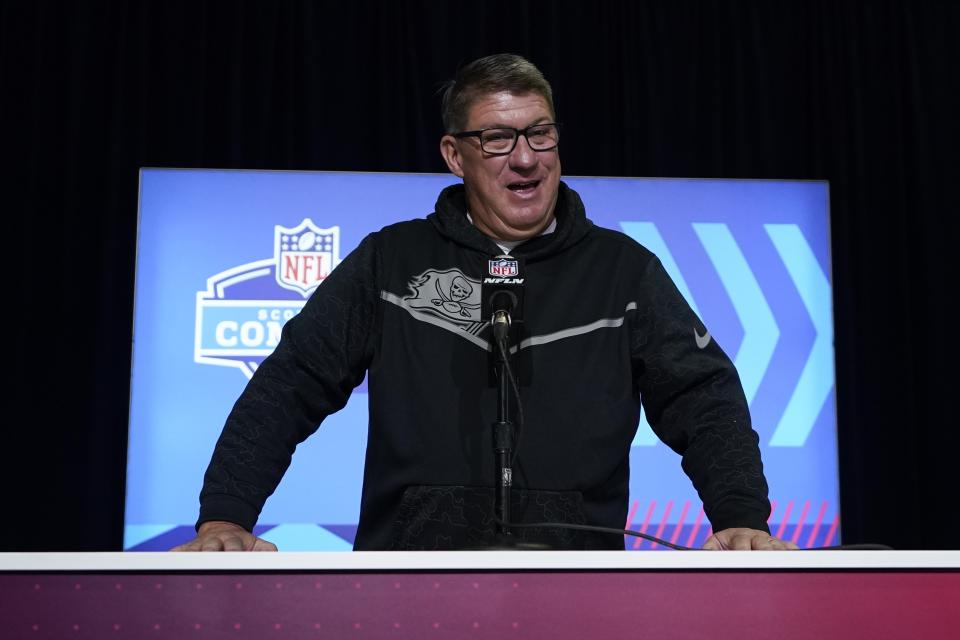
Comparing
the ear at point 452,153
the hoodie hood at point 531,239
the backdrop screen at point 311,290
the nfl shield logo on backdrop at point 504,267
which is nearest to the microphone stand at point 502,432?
the nfl shield logo on backdrop at point 504,267

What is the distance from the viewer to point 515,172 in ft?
5.88

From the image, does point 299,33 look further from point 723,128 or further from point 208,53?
point 723,128

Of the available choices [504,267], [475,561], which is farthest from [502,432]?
[475,561]

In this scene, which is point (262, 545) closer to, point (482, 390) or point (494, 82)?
point (482, 390)

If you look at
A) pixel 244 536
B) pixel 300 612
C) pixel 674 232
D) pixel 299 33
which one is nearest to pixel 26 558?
pixel 300 612

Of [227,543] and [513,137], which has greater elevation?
[513,137]

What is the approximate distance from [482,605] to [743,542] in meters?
0.54

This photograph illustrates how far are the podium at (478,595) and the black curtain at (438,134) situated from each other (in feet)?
9.43

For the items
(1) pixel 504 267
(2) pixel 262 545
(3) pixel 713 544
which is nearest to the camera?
(2) pixel 262 545

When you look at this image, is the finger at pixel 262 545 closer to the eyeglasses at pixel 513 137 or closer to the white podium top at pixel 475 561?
the white podium top at pixel 475 561

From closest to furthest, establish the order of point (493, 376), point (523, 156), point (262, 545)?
point (262, 545) → point (493, 376) → point (523, 156)

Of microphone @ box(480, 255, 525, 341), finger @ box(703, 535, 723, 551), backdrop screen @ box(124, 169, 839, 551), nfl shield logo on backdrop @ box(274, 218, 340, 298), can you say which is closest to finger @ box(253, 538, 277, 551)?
microphone @ box(480, 255, 525, 341)

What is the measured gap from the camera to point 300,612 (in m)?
0.72

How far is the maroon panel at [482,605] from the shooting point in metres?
0.72
